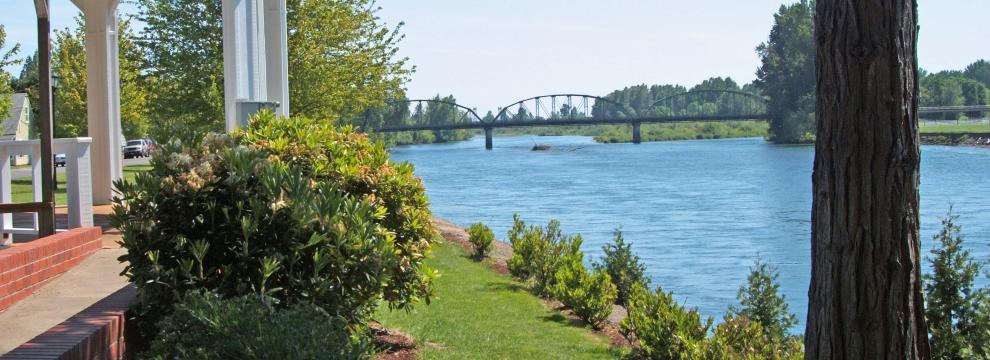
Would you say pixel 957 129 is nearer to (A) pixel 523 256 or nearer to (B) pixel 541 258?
→ (A) pixel 523 256

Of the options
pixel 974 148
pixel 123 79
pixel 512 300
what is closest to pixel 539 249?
pixel 512 300

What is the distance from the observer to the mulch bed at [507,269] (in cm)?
1227

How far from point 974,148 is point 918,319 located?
92.4 metres

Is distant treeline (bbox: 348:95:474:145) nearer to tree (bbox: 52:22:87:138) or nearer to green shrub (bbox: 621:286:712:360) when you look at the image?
tree (bbox: 52:22:87:138)

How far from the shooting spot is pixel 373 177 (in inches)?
300

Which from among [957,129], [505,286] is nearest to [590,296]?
[505,286]

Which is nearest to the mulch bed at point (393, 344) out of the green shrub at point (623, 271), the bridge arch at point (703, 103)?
the green shrub at point (623, 271)

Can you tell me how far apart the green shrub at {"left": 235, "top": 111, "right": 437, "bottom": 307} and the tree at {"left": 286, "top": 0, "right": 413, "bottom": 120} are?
47.9 feet

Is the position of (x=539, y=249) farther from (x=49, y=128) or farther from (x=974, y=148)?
(x=974, y=148)

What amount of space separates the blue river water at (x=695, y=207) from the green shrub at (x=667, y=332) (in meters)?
4.03

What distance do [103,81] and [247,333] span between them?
9642 mm

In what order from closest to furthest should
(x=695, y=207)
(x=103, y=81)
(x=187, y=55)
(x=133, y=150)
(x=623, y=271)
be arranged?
(x=103, y=81) → (x=623, y=271) → (x=187, y=55) → (x=695, y=207) → (x=133, y=150)

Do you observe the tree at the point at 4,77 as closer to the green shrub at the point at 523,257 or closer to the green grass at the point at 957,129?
the green shrub at the point at 523,257

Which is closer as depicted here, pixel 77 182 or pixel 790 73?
pixel 77 182
